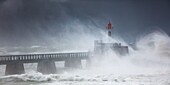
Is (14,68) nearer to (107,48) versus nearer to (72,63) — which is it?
(72,63)

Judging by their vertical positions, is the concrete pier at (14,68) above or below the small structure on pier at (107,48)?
below

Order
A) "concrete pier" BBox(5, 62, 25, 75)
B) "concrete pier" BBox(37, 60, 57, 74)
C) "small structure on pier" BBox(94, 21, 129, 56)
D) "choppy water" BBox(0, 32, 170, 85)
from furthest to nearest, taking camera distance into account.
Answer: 1. "small structure on pier" BBox(94, 21, 129, 56)
2. "concrete pier" BBox(37, 60, 57, 74)
3. "concrete pier" BBox(5, 62, 25, 75)
4. "choppy water" BBox(0, 32, 170, 85)

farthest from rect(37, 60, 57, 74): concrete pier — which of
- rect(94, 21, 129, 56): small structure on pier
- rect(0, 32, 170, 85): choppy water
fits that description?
rect(94, 21, 129, 56): small structure on pier

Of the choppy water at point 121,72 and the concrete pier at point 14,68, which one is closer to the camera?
the choppy water at point 121,72

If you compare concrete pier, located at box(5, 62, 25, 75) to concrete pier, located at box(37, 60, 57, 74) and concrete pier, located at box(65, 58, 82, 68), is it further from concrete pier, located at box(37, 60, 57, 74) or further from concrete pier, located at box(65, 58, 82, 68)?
concrete pier, located at box(65, 58, 82, 68)

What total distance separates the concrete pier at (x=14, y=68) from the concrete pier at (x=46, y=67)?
113 inches

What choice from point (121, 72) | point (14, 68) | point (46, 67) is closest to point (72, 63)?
point (46, 67)

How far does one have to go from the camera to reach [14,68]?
151ft

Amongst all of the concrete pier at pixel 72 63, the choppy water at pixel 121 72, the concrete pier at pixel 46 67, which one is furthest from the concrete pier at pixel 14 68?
the concrete pier at pixel 72 63

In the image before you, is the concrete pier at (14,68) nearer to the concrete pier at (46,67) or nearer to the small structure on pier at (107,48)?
the concrete pier at (46,67)

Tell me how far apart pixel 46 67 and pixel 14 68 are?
16.0 ft

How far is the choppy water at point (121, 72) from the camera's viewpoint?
37.3 m

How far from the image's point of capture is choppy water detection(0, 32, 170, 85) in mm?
37278

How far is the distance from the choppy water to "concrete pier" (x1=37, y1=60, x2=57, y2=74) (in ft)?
4.35
